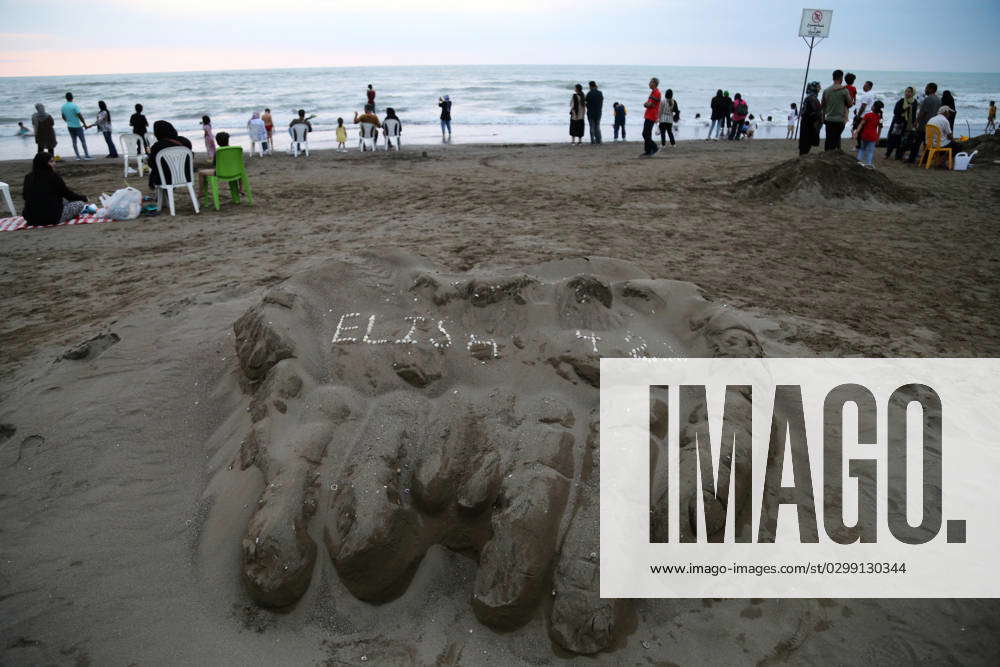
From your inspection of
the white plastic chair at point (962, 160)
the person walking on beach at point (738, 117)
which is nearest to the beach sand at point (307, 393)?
the white plastic chair at point (962, 160)

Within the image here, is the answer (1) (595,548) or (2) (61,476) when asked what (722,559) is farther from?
(2) (61,476)

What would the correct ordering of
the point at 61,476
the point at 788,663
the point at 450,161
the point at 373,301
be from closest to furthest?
the point at 788,663 < the point at 61,476 < the point at 373,301 < the point at 450,161

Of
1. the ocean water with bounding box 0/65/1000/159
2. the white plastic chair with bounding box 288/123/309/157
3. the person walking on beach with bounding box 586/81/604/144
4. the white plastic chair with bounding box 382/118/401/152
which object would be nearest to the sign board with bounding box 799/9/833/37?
the ocean water with bounding box 0/65/1000/159

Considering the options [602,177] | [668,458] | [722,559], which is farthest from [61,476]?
[602,177]

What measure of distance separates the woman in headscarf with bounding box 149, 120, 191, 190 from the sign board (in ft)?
53.2

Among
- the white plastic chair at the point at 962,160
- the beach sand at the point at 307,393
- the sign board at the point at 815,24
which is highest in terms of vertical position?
the sign board at the point at 815,24

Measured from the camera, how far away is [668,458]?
2459 millimetres

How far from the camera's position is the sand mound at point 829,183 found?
7.94m

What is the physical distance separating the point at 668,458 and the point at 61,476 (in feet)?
9.70

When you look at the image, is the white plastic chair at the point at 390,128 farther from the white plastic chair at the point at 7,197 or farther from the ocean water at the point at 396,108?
the white plastic chair at the point at 7,197

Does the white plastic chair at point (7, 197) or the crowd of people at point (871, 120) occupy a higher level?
the crowd of people at point (871, 120)

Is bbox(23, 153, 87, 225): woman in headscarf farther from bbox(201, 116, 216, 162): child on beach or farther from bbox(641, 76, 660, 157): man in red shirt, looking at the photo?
bbox(641, 76, 660, 157): man in red shirt

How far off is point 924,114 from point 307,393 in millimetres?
13492

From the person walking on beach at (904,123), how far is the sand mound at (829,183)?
4.54 meters
